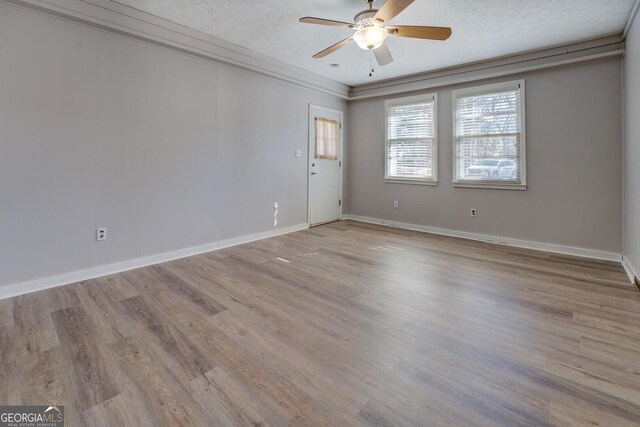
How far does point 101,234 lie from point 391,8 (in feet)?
11.0

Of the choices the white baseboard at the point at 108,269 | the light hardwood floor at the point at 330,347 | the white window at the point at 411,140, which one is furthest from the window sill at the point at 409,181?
the white baseboard at the point at 108,269

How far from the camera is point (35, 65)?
262 centimetres

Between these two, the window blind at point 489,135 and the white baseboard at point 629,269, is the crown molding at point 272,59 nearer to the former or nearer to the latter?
the window blind at point 489,135

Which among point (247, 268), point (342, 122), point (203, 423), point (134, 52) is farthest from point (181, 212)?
point (342, 122)

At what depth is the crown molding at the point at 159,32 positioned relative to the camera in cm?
267

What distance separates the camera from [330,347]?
1875 mm

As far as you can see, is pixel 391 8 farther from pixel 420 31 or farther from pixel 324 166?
pixel 324 166

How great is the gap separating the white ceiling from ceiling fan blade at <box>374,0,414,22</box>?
514 mm

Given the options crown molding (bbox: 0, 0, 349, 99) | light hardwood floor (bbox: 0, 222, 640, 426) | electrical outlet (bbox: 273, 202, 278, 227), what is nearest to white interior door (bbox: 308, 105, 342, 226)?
electrical outlet (bbox: 273, 202, 278, 227)

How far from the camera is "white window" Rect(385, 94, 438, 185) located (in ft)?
16.7

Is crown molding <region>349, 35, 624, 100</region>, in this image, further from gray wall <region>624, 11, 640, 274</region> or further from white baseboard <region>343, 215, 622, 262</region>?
white baseboard <region>343, 215, 622, 262</region>

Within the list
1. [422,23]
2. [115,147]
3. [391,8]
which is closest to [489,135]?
[422,23]

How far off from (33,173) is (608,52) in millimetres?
6111

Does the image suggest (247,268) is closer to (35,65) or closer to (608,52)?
(35,65)
